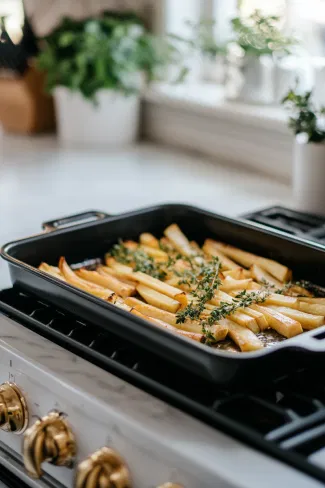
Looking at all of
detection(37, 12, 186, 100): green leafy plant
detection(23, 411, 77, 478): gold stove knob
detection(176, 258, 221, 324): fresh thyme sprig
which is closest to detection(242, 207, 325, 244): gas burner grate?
detection(176, 258, 221, 324): fresh thyme sprig

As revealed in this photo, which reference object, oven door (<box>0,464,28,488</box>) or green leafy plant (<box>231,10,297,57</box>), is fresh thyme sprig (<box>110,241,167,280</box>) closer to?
oven door (<box>0,464,28,488</box>)

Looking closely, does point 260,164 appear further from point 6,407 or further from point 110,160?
point 6,407

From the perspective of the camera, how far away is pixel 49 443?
2.93ft

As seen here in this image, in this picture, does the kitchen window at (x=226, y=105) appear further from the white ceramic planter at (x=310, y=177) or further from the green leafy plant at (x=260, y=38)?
the white ceramic planter at (x=310, y=177)

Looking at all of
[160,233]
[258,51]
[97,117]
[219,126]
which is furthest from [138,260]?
[97,117]

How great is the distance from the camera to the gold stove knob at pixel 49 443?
0.87m

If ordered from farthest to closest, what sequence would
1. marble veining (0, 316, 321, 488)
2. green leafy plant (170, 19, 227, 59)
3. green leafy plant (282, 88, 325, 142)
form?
1. green leafy plant (170, 19, 227, 59)
2. green leafy plant (282, 88, 325, 142)
3. marble veining (0, 316, 321, 488)

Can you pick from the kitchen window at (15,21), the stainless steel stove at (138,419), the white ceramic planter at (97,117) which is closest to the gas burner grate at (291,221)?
the stainless steel stove at (138,419)

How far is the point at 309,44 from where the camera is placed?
6.93ft

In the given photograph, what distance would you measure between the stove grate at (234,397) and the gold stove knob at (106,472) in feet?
0.28

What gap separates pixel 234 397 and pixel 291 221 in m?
0.74

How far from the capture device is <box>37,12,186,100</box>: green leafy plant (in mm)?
2182

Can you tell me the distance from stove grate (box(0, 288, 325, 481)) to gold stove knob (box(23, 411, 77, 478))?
0.09m

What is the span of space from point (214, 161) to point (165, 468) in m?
1.45
